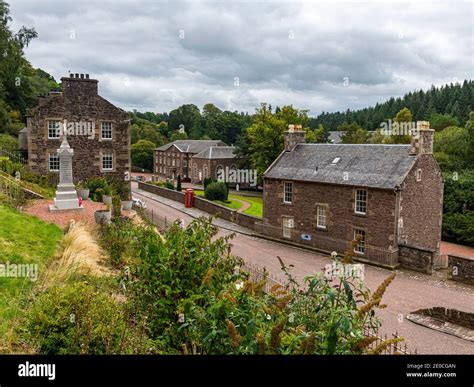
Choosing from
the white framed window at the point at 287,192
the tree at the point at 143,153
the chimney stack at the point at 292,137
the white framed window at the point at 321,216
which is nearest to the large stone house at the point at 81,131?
the chimney stack at the point at 292,137

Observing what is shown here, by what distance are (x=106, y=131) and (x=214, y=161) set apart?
3007 centimetres

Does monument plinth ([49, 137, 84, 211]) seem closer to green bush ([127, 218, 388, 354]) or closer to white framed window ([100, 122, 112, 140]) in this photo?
white framed window ([100, 122, 112, 140])

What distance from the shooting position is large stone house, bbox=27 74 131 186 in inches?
1275

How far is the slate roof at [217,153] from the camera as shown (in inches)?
2542

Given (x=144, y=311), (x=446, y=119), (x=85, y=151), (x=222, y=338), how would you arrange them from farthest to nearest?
(x=446, y=119) < (x=85, y=151) < (x=144, y=311) < (x=222, y=338)

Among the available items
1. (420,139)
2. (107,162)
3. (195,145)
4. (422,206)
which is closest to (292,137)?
(420,139)

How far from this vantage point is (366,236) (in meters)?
26.8

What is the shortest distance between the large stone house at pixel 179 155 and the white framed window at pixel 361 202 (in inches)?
1726

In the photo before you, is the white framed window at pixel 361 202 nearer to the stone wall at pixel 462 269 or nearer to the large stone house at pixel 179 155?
the stone wall at pixel 462 269

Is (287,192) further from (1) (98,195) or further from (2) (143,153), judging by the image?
(2) (143,153)

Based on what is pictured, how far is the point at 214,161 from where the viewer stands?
64.0 meters
